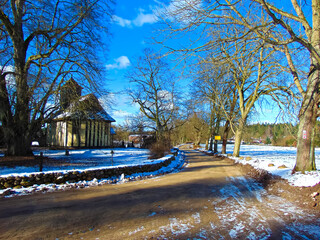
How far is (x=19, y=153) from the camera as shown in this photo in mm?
14781

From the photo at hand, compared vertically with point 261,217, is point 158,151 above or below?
above

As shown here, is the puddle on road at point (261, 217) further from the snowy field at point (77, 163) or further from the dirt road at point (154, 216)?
the snowy field at point (77, 163)

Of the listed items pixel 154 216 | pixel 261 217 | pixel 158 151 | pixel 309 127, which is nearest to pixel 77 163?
pixel 158 151

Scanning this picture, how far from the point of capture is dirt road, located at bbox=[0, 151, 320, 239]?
361cm

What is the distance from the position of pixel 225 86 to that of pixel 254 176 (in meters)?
13.6

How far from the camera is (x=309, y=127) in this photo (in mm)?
7293

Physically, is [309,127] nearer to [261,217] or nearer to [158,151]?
[261,217]

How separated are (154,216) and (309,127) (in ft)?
20.5

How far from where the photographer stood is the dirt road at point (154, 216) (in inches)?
142

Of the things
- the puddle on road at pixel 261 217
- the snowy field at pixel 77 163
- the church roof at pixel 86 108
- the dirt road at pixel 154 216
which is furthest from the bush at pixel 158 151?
the puddle on road at pixel 261 217

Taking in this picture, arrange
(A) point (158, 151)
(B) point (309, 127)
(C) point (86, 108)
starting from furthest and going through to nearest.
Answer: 1. (A) point (158, 151)
2. (C) point (86, 108)
3. (B) point (309, 127)

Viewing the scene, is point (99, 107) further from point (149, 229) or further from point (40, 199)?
point (149, 229)

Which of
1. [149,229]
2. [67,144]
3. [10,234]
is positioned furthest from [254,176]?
[67,144]

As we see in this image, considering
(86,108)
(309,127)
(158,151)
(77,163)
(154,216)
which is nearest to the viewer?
(154,216)
